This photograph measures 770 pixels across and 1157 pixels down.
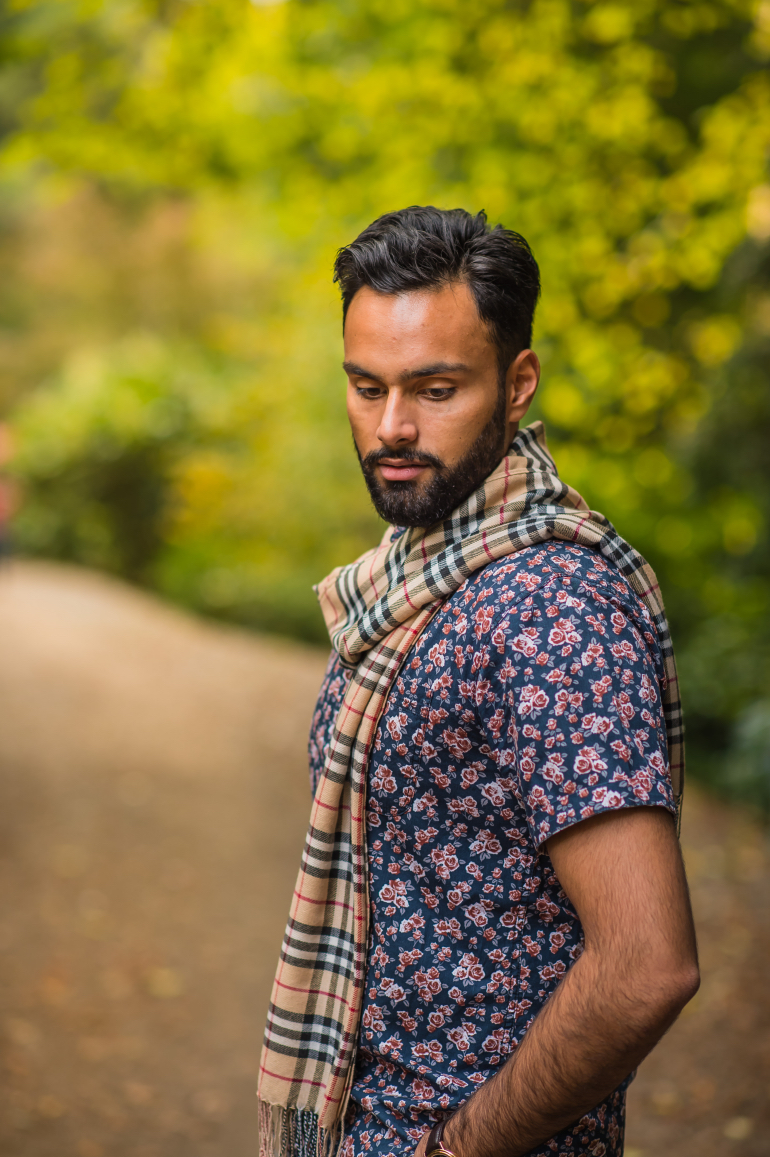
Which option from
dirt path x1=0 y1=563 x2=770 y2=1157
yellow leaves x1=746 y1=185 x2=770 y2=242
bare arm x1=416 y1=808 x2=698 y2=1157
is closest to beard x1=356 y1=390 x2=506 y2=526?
bare arm x1=416 y1=808 x2=698 y2=1157

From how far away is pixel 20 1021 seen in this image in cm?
431

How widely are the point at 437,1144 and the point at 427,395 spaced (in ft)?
3.12

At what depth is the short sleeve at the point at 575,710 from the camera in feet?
3.75

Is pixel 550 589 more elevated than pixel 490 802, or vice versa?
pixel 550 589

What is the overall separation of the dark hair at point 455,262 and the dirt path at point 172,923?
10.6ft

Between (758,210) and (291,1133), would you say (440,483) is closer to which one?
(291,1133)

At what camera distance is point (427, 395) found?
1.46 metres

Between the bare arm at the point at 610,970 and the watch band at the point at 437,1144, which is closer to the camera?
the bare arm at the point at 610,970

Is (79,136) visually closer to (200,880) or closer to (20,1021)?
(200,880)

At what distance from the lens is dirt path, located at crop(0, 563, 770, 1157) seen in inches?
150

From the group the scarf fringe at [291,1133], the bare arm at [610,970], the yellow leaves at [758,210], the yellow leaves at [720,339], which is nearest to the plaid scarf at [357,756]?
the scarf fringe at [291,1133]

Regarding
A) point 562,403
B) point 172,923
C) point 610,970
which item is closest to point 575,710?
point 610,970

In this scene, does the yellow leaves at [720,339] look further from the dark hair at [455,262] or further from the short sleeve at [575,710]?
the short sleeve at [575,710]

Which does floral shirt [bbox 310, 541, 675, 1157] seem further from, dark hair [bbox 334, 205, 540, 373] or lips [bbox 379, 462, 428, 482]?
dark hair [bbox 334, 205, 540, 373]
